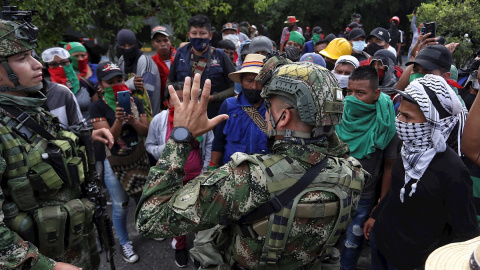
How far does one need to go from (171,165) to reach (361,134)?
2266 millimetres

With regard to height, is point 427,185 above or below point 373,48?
above

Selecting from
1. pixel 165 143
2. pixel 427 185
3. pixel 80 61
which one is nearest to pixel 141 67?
pixel 80 61

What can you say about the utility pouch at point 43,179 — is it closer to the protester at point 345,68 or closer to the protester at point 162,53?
the protester at point 162,53

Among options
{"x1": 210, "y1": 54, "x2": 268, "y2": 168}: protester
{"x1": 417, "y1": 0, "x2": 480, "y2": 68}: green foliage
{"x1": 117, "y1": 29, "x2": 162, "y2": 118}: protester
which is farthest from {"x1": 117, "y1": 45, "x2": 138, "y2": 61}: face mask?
{"x1": 417, "y1": 0, "x2": 480, "y2": 68}: green foliage

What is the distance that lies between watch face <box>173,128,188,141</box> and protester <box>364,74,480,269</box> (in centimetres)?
158

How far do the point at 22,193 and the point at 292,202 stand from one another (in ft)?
5.03

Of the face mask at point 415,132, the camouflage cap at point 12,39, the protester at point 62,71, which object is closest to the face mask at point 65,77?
the protester at point 62,71

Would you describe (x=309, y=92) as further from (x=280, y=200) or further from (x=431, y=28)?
(x=431, y=28)

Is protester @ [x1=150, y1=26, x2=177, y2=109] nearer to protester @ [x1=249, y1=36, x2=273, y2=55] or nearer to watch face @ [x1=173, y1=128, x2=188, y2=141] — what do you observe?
protester @ [x1=249, y1=36, x2=273, y2=55]

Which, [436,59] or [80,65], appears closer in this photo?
[436,59]

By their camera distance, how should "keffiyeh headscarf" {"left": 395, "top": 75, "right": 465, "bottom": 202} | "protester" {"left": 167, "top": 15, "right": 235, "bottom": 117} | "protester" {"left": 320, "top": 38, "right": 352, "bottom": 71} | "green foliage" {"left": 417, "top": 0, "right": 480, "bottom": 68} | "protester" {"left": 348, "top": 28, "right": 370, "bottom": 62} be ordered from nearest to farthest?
1. "keffiyeh headscarf" {"left": 395, "top": 75, "right": 465, "bottom": 202}
2. "protester" {"left": 167, "top": 15, "right": 235, "bottom": 117}
3. "protester" {"left": 320, "top": 38, "right": 352, "bottom": 71}
4. "protester" {"left": 348, "top": 28, "right": 370, "bottom": 62}
5. "green foliage" {"left": 417, "top": 0, "right": 480, "bottom": 68}

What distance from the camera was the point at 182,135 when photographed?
1.56m

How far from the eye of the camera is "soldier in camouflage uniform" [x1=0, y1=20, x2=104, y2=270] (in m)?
1.77

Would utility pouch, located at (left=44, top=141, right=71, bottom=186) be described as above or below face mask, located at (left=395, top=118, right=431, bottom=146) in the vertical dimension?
below
